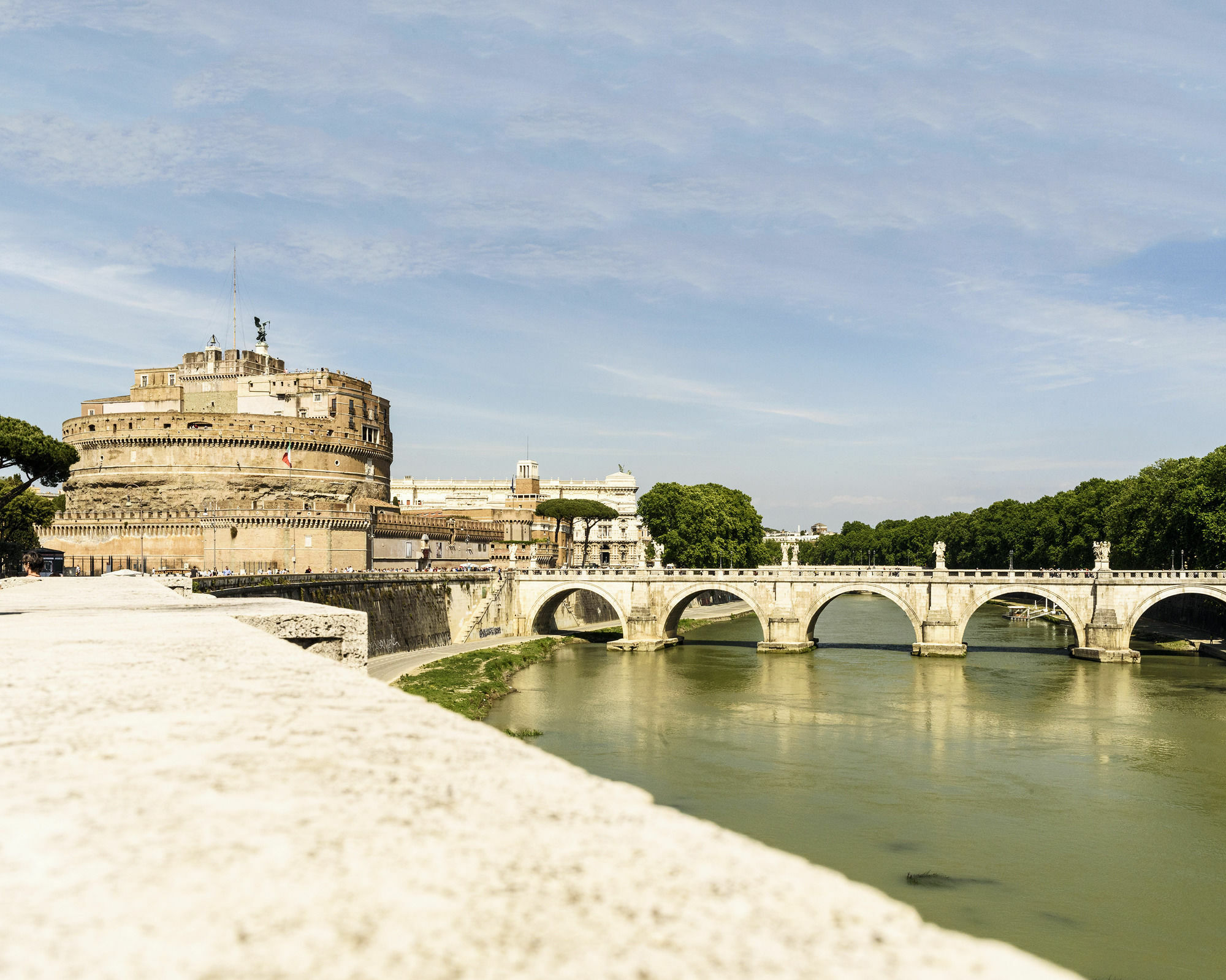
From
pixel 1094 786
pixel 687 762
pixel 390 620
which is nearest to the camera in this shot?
pixel 1094 786

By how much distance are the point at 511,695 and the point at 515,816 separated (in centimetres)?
4044

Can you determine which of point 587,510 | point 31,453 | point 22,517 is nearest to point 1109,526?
point 587,510

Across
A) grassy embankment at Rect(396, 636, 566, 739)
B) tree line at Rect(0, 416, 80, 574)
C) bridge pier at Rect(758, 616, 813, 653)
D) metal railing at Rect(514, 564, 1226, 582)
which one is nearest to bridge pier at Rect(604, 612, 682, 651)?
metal railing at Rect(514, 564, 1226, 582)

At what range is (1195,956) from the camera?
1719 centimetres

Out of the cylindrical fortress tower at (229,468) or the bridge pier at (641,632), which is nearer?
the bridge pier at (641,632)

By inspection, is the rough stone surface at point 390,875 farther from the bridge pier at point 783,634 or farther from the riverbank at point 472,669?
the bridge pier at point 783,634

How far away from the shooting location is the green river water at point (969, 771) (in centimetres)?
1906

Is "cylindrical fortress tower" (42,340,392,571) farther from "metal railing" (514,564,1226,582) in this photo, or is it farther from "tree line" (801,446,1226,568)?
"tree line" (801,446,1226,568)

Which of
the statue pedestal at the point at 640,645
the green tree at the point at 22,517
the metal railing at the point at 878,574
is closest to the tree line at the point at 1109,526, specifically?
the metal railing at the point at 878,574

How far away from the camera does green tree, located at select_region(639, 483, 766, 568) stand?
260ft

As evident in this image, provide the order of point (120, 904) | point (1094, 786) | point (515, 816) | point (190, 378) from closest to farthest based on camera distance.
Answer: point (120, 904) < point (515, 816) < point (1094, 786) < point (190, 378)

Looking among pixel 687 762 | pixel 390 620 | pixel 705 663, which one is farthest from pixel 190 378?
pixel 687 762

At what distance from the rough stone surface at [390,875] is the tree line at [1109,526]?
65984mm

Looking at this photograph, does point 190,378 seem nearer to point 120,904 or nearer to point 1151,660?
point 1151,660
